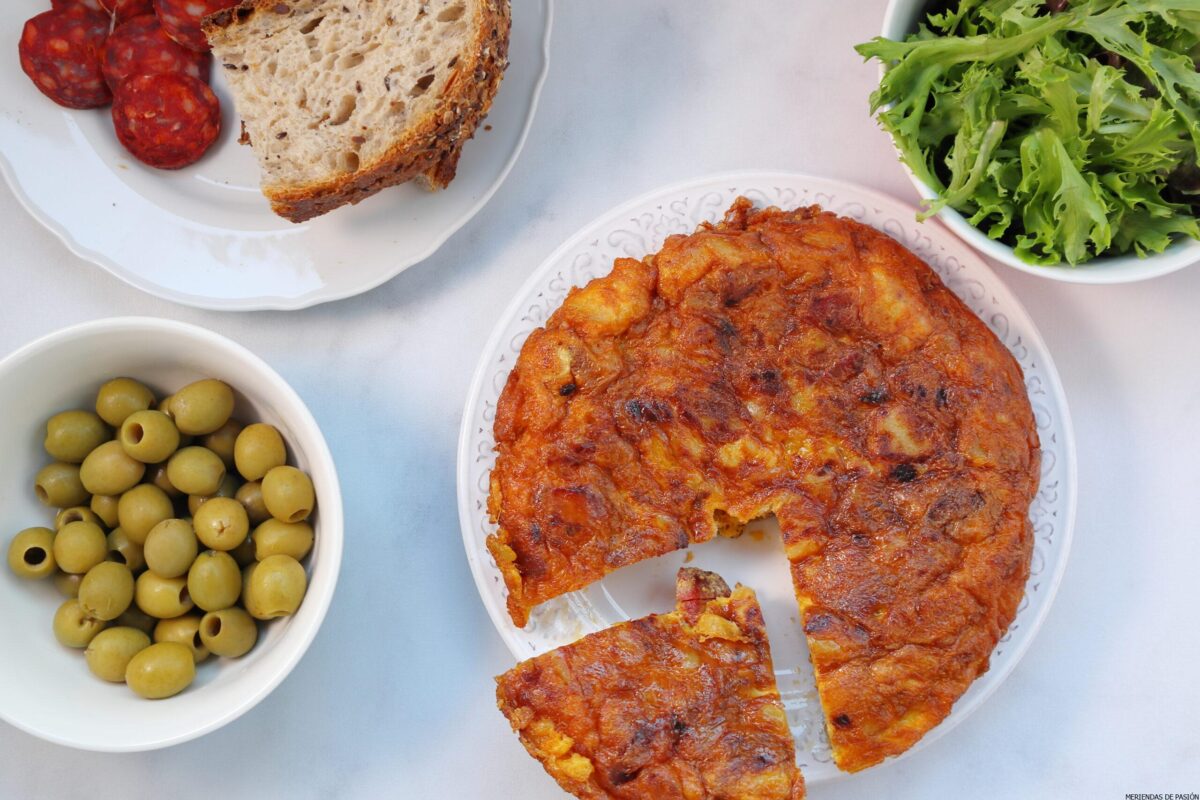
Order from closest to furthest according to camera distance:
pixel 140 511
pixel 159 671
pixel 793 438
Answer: pixel 159 671
pixel 140 511
pixel 793 438

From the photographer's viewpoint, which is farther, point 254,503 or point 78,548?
point 254,503

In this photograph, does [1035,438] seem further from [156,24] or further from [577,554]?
[156,24]

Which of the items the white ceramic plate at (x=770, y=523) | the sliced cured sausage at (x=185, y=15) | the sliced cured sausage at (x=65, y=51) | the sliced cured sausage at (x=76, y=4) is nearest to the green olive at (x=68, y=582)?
the white ceramic plate at (x=770, y=523)

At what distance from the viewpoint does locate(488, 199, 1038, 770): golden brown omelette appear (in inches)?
112

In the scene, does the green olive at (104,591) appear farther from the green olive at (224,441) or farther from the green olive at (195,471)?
the green olive at (224,441)

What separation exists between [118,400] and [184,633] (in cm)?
65

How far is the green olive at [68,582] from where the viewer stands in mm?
2861

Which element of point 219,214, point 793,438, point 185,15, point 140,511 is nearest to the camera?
point 140,511

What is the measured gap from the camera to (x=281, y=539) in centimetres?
282

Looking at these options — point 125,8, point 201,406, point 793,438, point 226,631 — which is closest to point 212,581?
point 226,631

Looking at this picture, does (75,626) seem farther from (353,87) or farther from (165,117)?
(353,87)

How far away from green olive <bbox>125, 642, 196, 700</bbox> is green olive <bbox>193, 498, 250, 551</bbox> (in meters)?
0.28

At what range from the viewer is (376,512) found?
3.35 meters

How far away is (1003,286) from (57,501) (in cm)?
275
